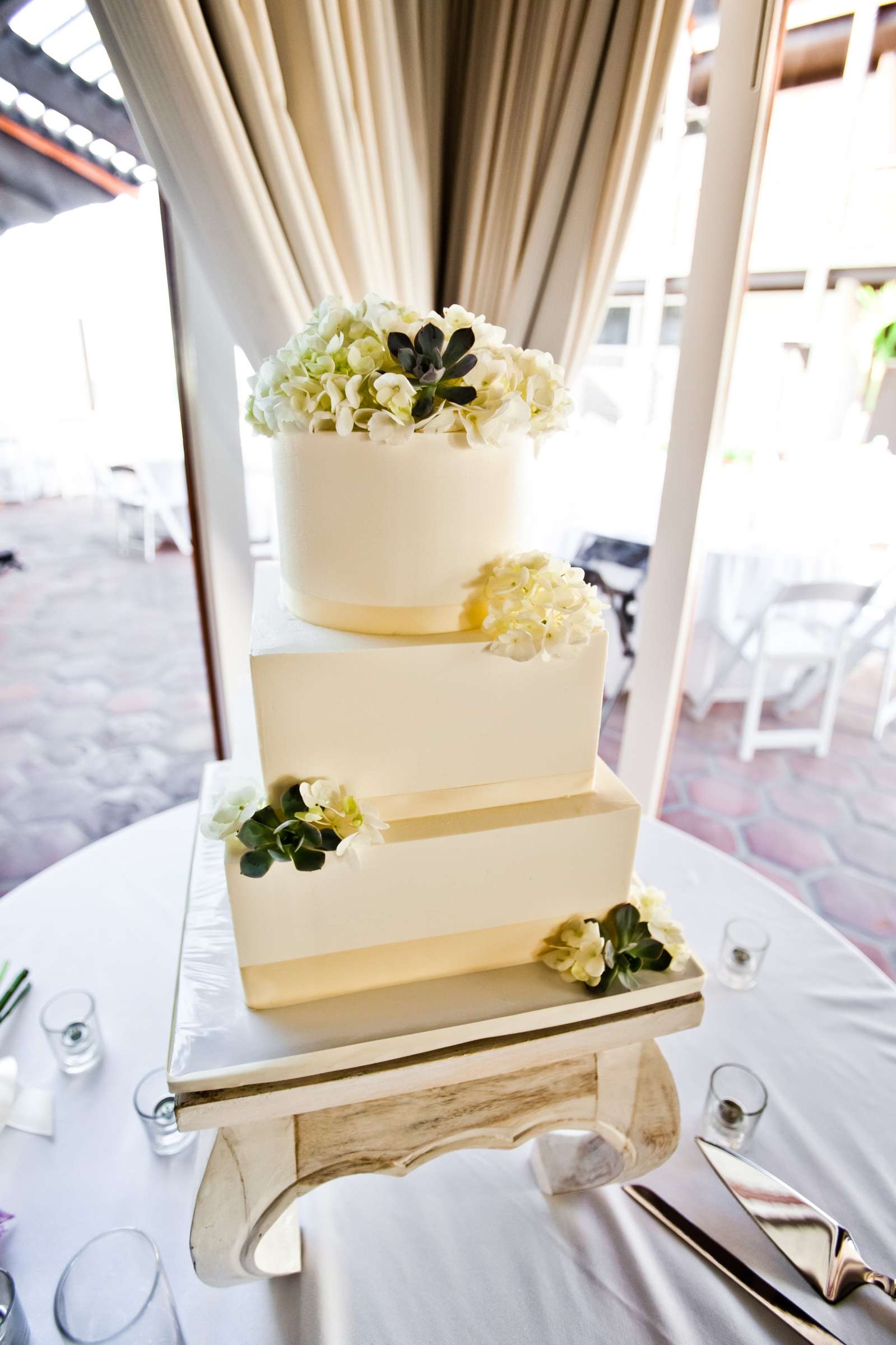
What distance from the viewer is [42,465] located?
4238mm

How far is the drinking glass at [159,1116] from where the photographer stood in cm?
87

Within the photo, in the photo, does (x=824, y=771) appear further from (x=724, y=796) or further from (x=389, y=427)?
(x=389, y=427)

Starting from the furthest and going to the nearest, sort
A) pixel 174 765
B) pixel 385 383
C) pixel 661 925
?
pixel 174 765 → pixel 661 925 → pixel 385 383

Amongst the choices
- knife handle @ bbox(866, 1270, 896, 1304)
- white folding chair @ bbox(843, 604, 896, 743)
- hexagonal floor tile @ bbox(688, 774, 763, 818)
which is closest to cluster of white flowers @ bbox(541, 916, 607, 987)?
knife handle @ bbox(866, 1270, 896, 1304)

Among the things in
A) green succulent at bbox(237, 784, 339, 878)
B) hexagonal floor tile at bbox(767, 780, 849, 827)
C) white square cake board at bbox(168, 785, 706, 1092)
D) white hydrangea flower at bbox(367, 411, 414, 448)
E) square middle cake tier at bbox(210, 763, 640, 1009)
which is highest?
white hydrangea flower at bbox(367, 411, 414, 448)

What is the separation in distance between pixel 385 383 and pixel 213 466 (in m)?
1.39

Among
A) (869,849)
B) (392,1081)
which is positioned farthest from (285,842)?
(869,849)

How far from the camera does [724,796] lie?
2732mm

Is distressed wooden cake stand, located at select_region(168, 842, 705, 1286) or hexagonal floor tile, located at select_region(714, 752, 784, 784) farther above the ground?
distressed wooden cake stand, located at select_region(168, 842, 705, 1286)

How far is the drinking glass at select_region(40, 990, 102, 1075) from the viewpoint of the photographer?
958mm

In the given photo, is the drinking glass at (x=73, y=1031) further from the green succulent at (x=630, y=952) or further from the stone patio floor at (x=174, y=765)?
the stone patio floor at (x=174, y=765)

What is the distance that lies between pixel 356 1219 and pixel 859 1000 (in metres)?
0.75

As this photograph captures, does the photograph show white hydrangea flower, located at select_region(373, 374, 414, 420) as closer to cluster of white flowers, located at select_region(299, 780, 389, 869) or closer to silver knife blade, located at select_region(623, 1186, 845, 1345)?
cluster of white flowers, located at select_region(299, 780, 389, 869)

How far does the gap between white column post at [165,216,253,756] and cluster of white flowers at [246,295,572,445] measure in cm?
105
